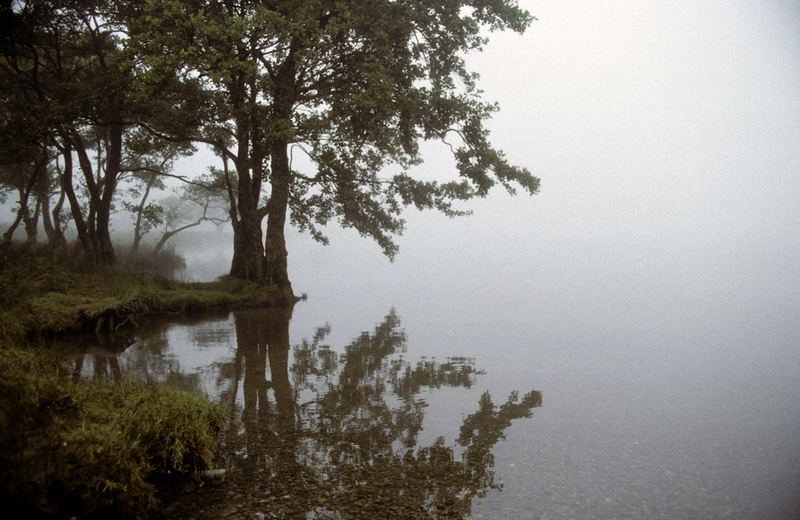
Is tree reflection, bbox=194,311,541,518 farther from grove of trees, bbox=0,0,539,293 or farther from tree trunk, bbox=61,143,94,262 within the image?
tree trunk, bbox=61,143,94,262

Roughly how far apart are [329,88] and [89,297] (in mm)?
12079

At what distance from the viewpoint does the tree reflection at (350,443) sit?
5000mm

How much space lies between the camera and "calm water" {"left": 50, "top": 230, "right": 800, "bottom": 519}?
17.2 feet

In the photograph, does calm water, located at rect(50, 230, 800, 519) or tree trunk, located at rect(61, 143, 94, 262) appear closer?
calm water, located at rect(50, 230, 800, 519)

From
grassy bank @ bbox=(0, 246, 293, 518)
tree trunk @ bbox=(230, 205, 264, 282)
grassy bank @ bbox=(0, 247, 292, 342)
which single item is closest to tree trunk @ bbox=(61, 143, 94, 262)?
grassy bank @ bbox=(0, 247, 292, 342)

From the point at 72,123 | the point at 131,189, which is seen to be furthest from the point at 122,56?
the point at 131,189

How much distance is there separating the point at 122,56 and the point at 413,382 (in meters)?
14.0

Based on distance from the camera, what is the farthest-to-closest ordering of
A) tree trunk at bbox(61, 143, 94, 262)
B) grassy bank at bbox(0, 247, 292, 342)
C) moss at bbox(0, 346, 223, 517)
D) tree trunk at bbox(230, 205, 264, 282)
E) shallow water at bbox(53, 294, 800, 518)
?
tree trunk at bbox(230, 205, 264, 282)
tree trunk at bbox(61, 143, 94, 262)
grassy bank at bbox(0, 247, 292, 342)
shallow water at bbox(53, 294, 800, 518)
moss at bbox(0, 346, 223, 517)

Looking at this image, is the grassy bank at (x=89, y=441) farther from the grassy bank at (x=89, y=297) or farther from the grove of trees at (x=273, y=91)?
the grove of trees at (x=273, y=91)

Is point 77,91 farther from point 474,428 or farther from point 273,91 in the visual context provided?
point 474,428

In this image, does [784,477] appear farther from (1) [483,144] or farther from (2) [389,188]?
(2) [389,188]

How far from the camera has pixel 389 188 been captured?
25.0 meters

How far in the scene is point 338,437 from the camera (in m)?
6.69

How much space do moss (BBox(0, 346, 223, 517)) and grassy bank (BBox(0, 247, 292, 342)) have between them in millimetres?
4674
